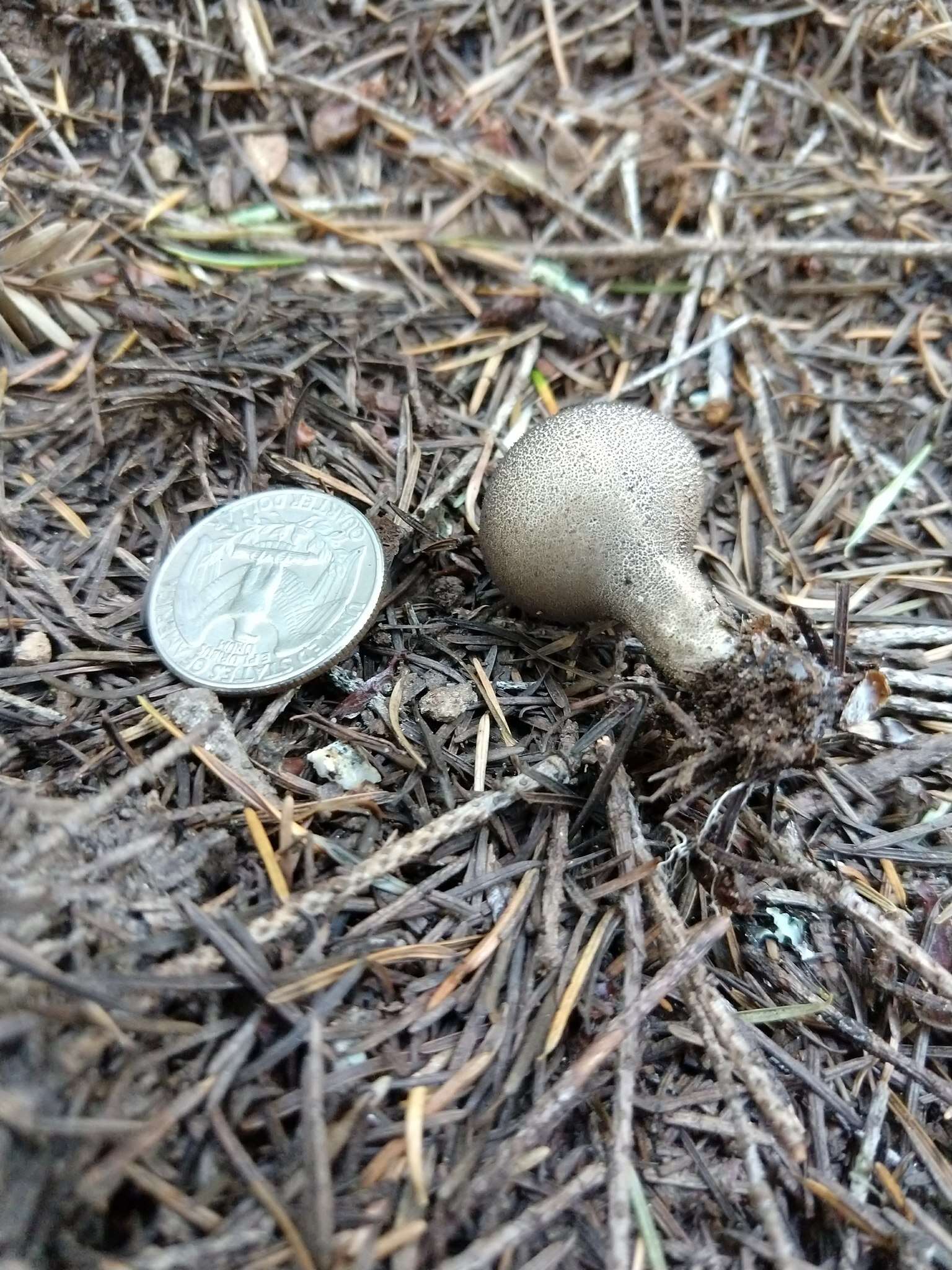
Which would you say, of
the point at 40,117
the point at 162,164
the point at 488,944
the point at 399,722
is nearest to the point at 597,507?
the point at 399,722

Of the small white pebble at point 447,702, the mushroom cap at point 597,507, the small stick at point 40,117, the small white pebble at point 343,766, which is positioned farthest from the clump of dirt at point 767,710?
the small stick at point 40,117

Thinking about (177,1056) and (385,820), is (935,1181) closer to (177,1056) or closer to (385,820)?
(385,820)

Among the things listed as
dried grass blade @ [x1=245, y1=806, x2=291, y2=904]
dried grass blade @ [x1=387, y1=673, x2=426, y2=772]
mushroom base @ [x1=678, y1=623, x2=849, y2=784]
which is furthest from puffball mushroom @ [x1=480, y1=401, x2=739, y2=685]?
dried grass blade @ [x1=245, y1=806, x2=291, y2=904]

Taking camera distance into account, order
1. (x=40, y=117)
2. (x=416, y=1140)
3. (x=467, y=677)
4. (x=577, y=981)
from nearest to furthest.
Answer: (x=416, y=1140) → (x=577, y=981) → (x=467, y=677) → (x=40, y=117)

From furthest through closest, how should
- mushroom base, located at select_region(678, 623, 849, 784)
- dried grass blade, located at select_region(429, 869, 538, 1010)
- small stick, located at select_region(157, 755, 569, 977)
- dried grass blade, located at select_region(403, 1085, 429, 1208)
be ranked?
1. mushroom base, located at select_region(678, 623, 849, 784)
2. dried grass blade, located at select_region(429, 869, 538, 1010)
3. small stick, located at select_region(157, 755, 569, 977)
4. dried grass blade, located at select_region(403, 1085, 429, 1208)

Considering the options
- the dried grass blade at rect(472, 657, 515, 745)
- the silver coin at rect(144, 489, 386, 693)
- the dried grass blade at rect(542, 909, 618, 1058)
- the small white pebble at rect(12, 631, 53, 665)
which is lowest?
the dried grass blade at rect(542, 909, 618, 1058)

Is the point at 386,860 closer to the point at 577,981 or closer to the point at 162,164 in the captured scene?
the point at 577,981

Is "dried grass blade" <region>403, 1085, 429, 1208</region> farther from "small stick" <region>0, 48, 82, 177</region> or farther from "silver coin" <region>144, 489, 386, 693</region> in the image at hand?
"small stick" <region>0, 48, 82, 177</region>

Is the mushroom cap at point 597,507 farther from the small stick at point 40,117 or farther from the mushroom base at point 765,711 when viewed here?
the small stick at point 40,117
